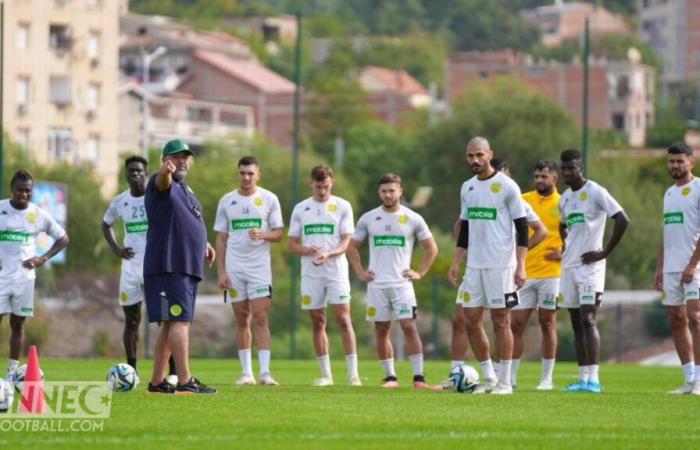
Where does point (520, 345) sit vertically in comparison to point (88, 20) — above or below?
below

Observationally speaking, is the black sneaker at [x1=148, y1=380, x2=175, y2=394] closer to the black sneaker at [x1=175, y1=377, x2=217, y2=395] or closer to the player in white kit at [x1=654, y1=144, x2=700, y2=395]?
the black sneaker at [x1=175, y1=377, x2=217, y2=395]

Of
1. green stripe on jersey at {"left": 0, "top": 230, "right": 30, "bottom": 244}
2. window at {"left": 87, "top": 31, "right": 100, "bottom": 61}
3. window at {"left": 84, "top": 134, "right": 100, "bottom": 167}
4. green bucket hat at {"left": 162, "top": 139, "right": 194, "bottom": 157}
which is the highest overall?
window at {"left": 87, "top": 31, "right": 100, "bottom": 61}

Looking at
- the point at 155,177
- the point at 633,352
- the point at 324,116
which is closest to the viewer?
the point at 155,177

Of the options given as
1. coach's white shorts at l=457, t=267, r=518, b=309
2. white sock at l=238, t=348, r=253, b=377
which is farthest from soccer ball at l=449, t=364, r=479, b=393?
white sock at l=238, t=348, r=253, b=377

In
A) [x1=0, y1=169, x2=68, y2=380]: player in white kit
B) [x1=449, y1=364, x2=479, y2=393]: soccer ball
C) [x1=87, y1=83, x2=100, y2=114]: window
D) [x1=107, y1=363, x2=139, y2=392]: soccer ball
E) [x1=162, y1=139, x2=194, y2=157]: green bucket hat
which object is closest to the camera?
[x1=162, y1=139, x2=194, y2=157]: green bucket hat

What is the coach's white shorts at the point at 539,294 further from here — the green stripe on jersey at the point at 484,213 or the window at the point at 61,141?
the window at the point at 61,141

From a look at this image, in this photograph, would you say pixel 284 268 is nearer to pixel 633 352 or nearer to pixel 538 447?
pixel 633 352

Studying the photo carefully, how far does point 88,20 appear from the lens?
100m

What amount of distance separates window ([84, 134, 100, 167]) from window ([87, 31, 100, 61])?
13.4ft

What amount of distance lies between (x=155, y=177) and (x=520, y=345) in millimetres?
5785

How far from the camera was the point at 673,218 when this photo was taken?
2055 centimetres

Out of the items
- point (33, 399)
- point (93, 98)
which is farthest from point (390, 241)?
point (93, 98)

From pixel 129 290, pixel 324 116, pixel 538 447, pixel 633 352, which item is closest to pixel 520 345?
pixel 129 290

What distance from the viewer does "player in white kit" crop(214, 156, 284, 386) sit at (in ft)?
72.4
